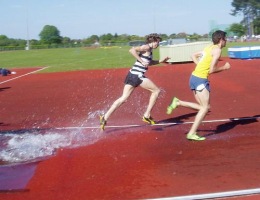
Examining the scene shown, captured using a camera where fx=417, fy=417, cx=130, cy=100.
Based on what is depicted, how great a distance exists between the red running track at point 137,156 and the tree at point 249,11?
82.2 metres

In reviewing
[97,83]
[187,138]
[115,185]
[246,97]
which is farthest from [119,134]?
[97,83]

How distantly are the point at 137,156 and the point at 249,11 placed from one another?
92.3 metres

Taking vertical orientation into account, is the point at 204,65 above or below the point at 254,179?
above

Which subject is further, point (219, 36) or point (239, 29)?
point (239, 29)

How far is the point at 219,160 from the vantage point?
19.8 feet

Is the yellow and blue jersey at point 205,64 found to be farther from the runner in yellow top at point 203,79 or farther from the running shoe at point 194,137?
the running shoe at point 194,137

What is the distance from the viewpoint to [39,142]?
7.75 metres

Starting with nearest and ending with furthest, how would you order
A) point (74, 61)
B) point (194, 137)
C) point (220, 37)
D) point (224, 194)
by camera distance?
point (224, 194), point (220, 37), point (194, 137), point (74, 61)

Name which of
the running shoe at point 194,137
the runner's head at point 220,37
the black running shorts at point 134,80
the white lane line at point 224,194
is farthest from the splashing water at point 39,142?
the white lane line at point 224,194

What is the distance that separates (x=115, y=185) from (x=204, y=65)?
3054mm

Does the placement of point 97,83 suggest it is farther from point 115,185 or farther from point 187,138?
point 115,185

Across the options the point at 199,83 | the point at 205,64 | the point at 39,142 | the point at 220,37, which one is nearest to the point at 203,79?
the point at 199,83

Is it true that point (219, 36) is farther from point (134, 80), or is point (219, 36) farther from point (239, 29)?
point (239, 29)

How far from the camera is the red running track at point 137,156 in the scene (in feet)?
16.8
